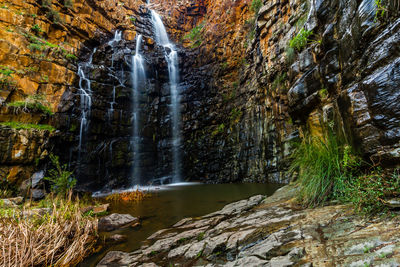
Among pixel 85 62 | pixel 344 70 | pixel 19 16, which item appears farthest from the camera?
pixel 85 62

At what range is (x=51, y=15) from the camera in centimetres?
1234

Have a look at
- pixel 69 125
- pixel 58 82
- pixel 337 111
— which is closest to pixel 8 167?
pixel 69 125

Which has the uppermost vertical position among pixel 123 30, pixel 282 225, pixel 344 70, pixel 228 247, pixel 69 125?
pixel 123 30

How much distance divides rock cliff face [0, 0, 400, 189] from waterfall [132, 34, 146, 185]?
350 mm

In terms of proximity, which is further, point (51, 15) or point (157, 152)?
point (157, 152)

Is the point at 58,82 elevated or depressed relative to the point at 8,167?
elevated

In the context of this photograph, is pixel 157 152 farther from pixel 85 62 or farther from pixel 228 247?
pixel 228 247

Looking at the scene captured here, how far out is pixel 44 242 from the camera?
2.41 m

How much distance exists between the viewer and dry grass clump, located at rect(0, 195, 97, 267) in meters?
2.05

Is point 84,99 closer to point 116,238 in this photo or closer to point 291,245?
point 116,238

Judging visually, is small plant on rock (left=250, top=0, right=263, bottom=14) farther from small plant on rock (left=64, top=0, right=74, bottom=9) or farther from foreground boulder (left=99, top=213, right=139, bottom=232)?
foreground boulder (left=99, top=213, right=139, bottom=232)

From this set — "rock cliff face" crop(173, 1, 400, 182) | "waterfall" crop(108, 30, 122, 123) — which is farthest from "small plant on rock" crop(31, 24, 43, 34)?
"rock cliff face" crop(173, 1, 400, 182)

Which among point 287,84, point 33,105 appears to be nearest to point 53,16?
point 33,105

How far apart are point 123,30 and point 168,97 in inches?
294
